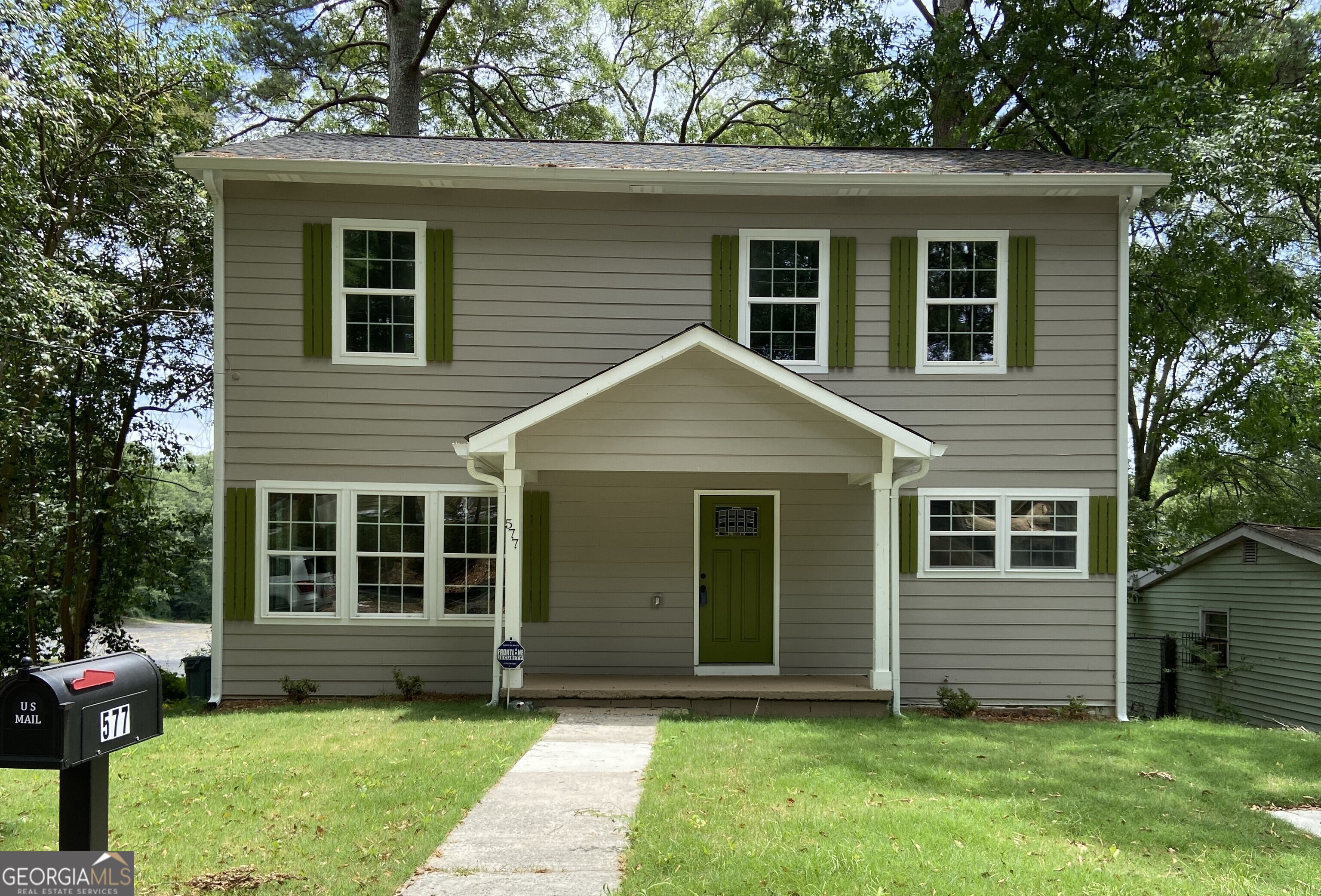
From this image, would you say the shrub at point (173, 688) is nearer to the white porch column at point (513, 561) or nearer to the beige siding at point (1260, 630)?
the white porch column at point (513, 561)

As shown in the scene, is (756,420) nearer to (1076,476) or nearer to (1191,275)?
(1076,476)

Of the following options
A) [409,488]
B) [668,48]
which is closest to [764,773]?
[409,488]

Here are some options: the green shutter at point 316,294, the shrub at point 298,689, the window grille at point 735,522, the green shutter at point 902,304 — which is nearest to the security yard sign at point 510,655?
the shrub at point 298,689

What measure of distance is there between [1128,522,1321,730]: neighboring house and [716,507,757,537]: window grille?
8.09 m

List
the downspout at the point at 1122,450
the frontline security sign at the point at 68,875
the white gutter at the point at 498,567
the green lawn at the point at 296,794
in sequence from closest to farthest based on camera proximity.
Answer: the frontline security sign at the point at 68,875 → the green lawn at the point at 296,794 → the white gutter at the point at 498,567 → the downspout at the point at 1122,450

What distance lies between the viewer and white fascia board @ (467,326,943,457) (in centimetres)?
841

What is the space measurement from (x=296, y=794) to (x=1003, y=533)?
24.4 ft

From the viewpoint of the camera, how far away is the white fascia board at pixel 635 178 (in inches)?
377

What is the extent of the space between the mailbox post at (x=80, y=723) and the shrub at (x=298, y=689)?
6.85 m

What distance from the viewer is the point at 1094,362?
10.1 metres

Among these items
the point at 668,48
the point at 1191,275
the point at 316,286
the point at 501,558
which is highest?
the point at 668,48

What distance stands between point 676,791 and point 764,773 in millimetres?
804

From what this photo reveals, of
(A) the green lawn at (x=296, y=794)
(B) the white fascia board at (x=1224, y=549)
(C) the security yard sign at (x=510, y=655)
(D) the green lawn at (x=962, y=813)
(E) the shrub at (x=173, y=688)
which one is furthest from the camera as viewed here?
(E) the shrub at (x=173, y=688)

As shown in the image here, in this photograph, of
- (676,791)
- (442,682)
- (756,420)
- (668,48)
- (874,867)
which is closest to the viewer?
(874,867)
